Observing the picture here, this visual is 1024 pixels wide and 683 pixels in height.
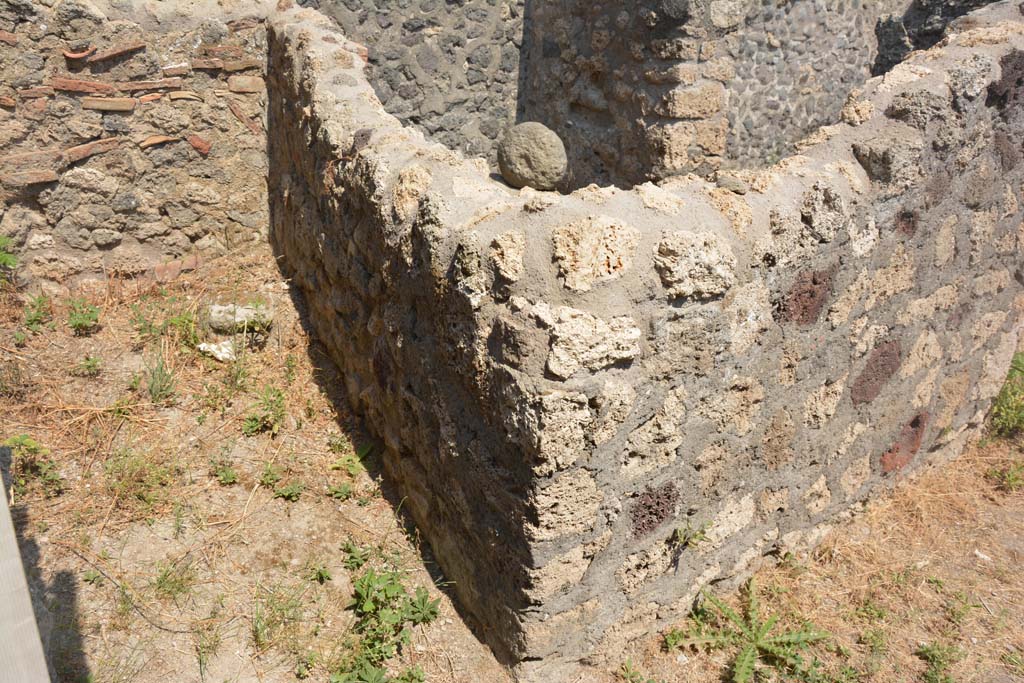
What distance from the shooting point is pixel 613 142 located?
5570mm

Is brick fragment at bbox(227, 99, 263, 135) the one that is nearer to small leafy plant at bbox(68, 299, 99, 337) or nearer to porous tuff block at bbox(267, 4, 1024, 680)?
porous tuff block at bbox(267, 4, 1024, 680)

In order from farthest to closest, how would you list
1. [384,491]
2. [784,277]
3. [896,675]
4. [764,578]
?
[384,491], [764,578], [896,675], [784,277]

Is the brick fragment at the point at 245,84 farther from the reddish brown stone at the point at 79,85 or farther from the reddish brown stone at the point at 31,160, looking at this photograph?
the reddish brown stone at the point at 31,160

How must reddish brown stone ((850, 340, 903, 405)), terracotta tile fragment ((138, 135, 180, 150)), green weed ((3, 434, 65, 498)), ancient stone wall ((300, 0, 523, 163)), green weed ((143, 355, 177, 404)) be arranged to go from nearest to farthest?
reddish brown stone ((850, 340, 903, 405)), green weed ((3, 434, 65, 498)), green weed ((143, 355, 177, 404)), terracotta tile fragment ((138, 135, 180, 150)), ancient stone wall ((300, 0, 523, 163))

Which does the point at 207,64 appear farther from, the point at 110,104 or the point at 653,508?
the point at 653,508

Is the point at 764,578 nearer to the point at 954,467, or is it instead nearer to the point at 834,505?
the point at 834,505

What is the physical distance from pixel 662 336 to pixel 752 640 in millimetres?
1200

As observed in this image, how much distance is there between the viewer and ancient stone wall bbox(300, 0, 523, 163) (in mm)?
5012

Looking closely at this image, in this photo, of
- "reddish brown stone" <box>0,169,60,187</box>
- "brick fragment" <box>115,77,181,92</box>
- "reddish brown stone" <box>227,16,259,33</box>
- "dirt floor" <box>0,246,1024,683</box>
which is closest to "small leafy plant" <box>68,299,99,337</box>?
"dirt floor" <box>0,246,1024,683</box>

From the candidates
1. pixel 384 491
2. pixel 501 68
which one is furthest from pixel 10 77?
pixel 501 68

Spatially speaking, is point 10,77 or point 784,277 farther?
point 10,77

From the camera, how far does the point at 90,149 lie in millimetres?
4102

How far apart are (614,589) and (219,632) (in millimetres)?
1320

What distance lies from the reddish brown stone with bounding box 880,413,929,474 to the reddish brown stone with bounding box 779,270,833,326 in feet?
3.27
